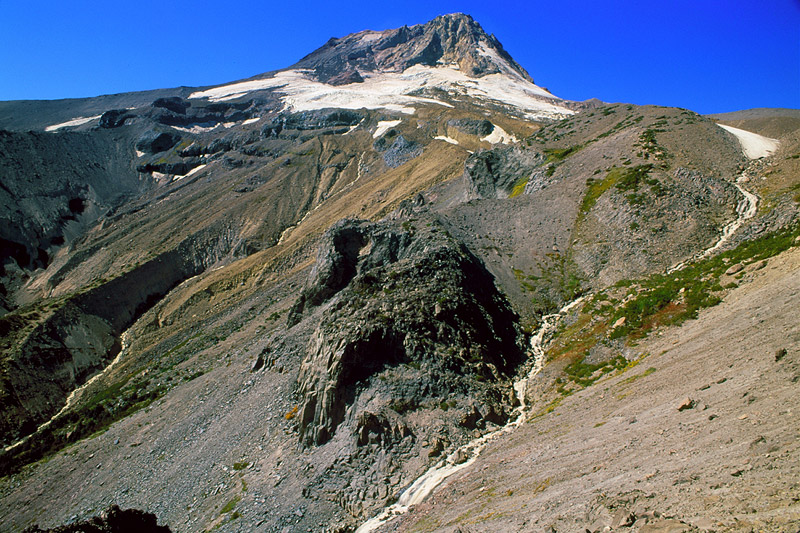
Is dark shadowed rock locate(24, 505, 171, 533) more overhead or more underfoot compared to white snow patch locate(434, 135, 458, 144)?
more underfoot

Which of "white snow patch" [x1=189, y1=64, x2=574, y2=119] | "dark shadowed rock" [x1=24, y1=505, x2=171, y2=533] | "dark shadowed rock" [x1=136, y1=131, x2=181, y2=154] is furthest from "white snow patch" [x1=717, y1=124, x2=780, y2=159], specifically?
"dark shadowed rock" [x1=136, y1=131, x2=181, y2=154]

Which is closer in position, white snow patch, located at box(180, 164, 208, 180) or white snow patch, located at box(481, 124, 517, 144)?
white snow patch, located at box(481, 124, 517, 144)

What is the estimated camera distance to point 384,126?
366ft

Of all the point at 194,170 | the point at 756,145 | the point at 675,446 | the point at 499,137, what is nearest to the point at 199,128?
the point at 194,170

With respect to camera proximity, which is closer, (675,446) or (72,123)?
(675,446)

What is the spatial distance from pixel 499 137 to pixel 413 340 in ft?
227

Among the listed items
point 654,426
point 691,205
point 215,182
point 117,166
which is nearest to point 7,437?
point 654,426

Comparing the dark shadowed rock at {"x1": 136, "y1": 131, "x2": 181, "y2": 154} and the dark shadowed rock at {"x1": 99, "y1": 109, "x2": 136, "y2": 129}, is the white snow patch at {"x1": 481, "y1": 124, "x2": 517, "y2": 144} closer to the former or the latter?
the dark shadowed rock at {"x1": 136, "y1": 131, "x2": 181, "y2": 154}

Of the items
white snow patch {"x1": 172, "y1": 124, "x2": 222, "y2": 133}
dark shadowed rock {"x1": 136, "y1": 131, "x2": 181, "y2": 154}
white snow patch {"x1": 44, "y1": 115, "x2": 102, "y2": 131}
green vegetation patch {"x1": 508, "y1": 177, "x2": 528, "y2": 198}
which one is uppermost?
white snow patch {"x1": 44, "y1": 115, "x2": 102, "y2": 131}

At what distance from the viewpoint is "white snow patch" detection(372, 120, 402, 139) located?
107231 mm

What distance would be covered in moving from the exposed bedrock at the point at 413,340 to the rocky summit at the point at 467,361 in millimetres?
153

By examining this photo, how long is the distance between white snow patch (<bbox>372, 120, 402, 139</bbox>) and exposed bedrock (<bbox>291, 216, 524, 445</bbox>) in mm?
80619

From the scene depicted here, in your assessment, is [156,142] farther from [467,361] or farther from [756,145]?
[756,145]

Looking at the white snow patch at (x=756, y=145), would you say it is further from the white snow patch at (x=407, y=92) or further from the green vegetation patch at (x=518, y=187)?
the white snow patch at (x=407, y=92)
